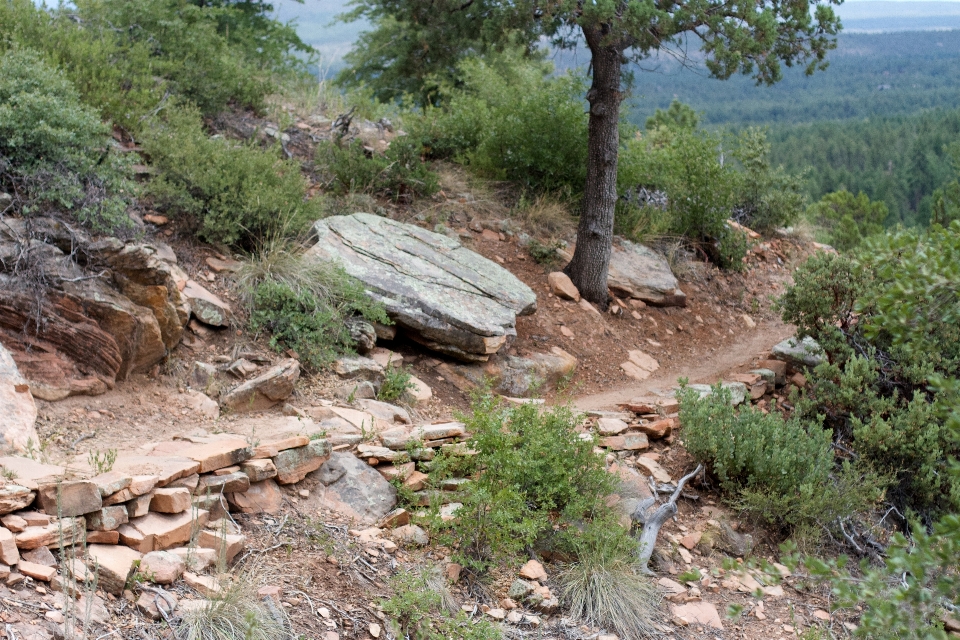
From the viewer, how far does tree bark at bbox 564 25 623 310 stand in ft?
27.0

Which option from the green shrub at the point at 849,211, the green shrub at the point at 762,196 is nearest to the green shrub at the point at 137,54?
the green shrub at the point at 762,196

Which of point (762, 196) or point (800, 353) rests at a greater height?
point (762, 196)

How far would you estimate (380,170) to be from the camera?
9234 millimetres

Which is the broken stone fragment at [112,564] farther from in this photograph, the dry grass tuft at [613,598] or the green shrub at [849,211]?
the green shrub at [849,211]

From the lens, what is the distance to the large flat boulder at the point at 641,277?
948 cm

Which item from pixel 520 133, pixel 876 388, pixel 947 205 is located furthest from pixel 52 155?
pixel 947 205

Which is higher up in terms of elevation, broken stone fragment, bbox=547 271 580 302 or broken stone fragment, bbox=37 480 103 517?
broken stone fragment, bbox=37 480 103 517

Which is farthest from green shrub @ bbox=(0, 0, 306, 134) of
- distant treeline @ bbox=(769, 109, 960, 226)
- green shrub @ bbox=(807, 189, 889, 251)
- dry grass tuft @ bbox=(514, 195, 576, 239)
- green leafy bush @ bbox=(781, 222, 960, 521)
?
distant treeline @ bbox=(769, 109, 960, 226)

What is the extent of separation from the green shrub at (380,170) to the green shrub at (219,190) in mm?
1554

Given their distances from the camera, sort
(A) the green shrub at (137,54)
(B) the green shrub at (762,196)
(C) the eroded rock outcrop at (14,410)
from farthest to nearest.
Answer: (B) the green shrub at (762,196) < (A) the green shrub at (137,54) < (C) the eroded rock outcrop at (14,410)

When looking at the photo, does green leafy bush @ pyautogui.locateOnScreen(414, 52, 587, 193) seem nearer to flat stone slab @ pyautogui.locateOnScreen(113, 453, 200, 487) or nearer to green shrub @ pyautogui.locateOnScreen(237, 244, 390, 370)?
green shrub @ pyautogui.locateOnScreen(237, 244, 390, 370)

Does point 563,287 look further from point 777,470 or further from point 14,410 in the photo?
point 14,410

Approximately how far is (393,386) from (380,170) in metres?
3.59

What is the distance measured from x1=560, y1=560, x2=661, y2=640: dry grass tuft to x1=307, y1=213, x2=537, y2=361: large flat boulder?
2904 mm
